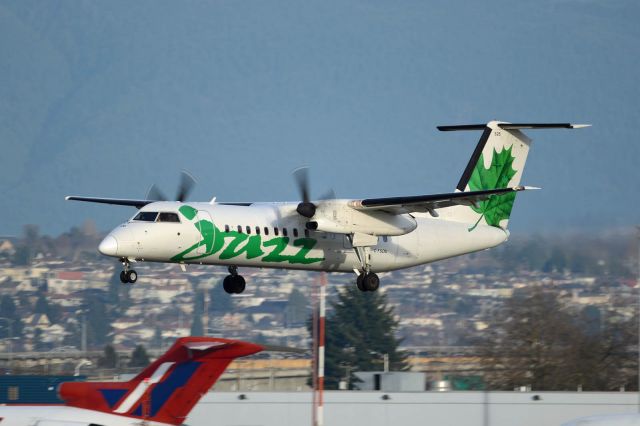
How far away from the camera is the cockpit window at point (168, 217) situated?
26.7 m

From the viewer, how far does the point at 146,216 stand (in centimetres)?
2666

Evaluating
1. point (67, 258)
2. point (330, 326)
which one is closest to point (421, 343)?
point (330, 326)

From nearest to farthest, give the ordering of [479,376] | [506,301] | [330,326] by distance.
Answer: [479,376], [506,301], [330,326]

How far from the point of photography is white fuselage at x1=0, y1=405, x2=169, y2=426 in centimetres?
1554

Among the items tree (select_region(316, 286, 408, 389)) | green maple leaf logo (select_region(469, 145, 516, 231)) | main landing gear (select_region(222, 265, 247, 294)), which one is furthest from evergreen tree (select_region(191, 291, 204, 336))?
green maple leaf logo (select_region(469, 145, 516, 231))

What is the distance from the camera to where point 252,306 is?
60719 mm

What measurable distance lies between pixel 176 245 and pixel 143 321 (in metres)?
28.5

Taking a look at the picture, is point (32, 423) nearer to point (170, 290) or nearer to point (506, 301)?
point (506, 301)

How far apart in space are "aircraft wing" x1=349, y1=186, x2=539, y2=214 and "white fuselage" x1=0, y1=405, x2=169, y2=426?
12.9 metres

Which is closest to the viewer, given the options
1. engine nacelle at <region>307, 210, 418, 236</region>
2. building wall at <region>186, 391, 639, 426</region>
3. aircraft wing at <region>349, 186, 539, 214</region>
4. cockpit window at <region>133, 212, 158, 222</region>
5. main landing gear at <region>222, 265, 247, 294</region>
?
cockpit window at <region>133, 212, 158, 222</region>

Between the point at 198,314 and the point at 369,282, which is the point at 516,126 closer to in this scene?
the point at 369,282

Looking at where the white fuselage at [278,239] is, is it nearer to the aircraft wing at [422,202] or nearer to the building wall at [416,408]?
the aircraft wing at [422,202]

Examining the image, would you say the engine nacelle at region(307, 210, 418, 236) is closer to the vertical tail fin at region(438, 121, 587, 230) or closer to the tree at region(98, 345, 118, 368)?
the vertical tail fin at region(438, 121, 587, 230)

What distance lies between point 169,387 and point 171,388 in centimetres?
4
